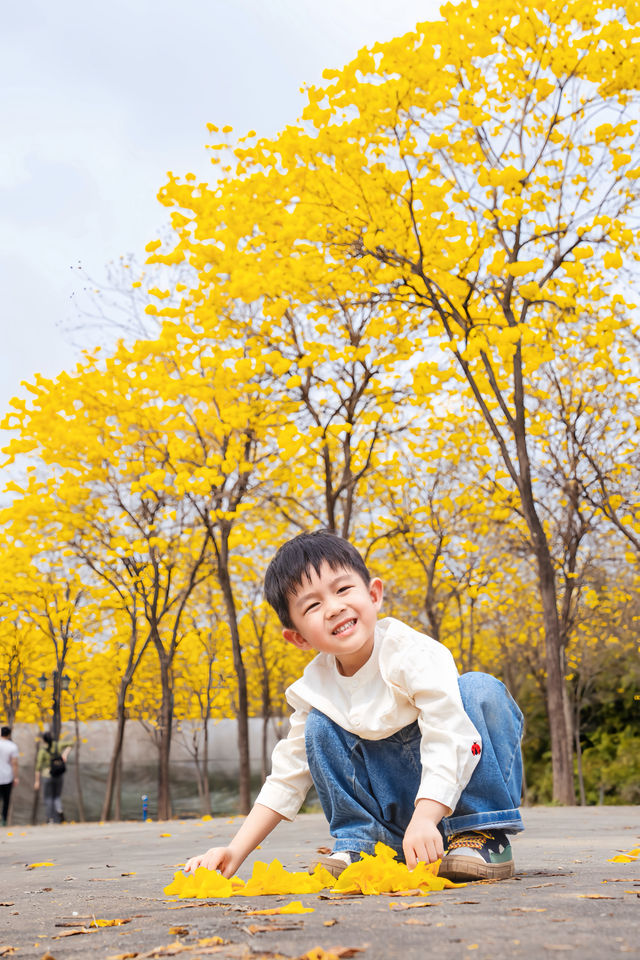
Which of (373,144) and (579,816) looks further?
(373,144)

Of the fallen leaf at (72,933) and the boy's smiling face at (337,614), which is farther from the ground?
the boy's smiling face at (337,614)

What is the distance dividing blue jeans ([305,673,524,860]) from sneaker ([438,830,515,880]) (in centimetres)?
3

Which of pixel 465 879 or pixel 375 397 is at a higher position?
pixel 375 397

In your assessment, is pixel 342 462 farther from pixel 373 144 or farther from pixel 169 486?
pixel 373 144

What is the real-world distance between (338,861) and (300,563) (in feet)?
2.84

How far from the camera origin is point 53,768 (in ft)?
53.7

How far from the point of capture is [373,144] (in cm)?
1033

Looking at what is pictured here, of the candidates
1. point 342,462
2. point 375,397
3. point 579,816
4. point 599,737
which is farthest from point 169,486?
point 599,737

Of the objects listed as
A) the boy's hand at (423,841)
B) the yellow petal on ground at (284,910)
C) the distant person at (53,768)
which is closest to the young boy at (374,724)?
the boy's hand at (423,841)

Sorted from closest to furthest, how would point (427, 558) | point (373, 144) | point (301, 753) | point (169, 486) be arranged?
point (301, 753), point (373, 144), point (169, 486), point (427, 558)

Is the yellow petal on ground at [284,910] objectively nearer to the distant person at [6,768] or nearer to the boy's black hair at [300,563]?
the boy's black hair at [300,563]

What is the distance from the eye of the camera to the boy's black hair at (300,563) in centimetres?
280

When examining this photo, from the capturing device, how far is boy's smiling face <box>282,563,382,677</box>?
271cm

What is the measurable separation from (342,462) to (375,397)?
142 centimetres
